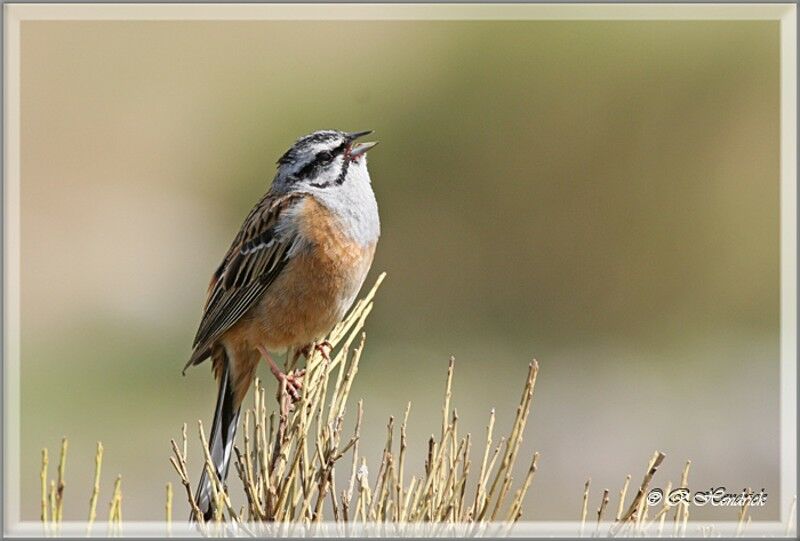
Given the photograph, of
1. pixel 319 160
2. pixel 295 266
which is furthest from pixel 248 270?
pixel 319 160

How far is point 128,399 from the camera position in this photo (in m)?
4.63

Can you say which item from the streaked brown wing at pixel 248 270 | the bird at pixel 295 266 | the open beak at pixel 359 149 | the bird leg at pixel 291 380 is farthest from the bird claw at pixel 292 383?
the open beak at pixel 359 149

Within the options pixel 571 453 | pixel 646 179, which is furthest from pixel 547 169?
pixel 571 453

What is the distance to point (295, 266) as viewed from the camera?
3.89 meters

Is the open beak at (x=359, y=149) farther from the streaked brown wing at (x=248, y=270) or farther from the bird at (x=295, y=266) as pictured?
the streaked brown wing at (x=248, y=270)

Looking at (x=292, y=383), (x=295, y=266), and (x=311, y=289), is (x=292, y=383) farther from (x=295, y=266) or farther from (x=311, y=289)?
(x=295, y=266)

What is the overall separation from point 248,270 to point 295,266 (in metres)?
0.20

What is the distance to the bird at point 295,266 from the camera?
148 inches

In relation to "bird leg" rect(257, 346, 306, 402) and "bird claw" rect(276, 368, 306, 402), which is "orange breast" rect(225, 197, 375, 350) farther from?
"bird claw" rect(276, 368, 306, 402)

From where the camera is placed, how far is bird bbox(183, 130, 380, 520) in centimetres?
376

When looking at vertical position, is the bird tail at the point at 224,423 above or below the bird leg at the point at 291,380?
below

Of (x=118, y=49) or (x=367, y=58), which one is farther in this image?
(x=367, y=58)

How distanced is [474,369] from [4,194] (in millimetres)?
3712

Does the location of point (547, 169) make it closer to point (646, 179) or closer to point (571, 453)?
point (646, 179)
